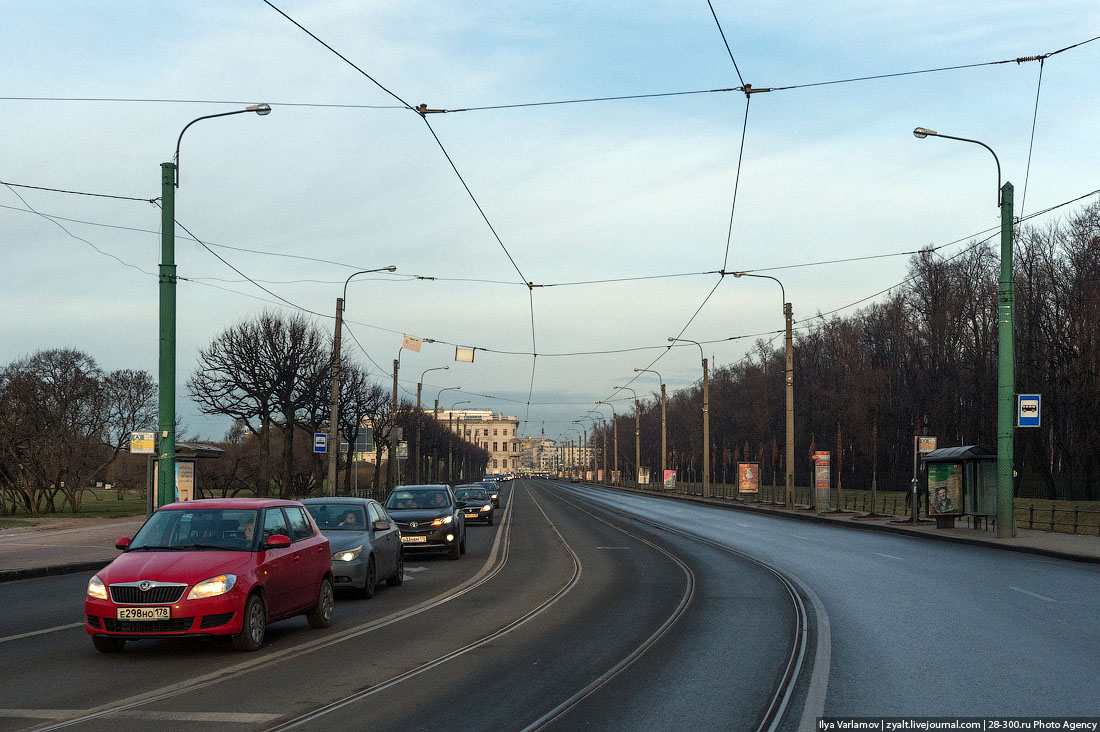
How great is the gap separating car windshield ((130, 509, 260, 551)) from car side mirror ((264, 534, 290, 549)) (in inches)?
6.4

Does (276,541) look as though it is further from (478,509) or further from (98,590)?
(478,509)

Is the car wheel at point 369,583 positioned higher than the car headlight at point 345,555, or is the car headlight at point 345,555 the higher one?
the car headlight at point 345,555

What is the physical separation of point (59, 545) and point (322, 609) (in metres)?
15.8

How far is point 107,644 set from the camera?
34.7 ft

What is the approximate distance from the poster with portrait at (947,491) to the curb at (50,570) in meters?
23.4

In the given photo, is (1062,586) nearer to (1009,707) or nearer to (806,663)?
(806,663)

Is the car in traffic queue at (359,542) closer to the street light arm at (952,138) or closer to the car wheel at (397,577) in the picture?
the car wheel at (397,577)

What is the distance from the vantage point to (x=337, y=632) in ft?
40.0

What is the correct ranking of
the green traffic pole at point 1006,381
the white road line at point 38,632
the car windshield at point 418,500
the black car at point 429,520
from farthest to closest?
the green traffic pole at point 1006,381 < the car windshield at point 418,500 < the black car at point 429,520 < the white road line at point 38,632

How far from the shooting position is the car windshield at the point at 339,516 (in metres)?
16.7

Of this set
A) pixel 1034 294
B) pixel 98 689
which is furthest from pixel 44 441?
pixel 1034 294

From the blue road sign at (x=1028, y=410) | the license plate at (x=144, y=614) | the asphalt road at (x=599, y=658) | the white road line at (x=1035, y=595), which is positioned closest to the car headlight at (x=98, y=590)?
the license plate at (x=144, y=614)

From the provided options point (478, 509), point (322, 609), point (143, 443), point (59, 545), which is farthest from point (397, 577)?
point (478, 509)

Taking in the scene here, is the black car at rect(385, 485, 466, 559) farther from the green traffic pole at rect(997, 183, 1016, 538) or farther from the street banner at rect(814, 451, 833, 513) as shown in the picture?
the street banner at rect(814, 451, 833, 513)
